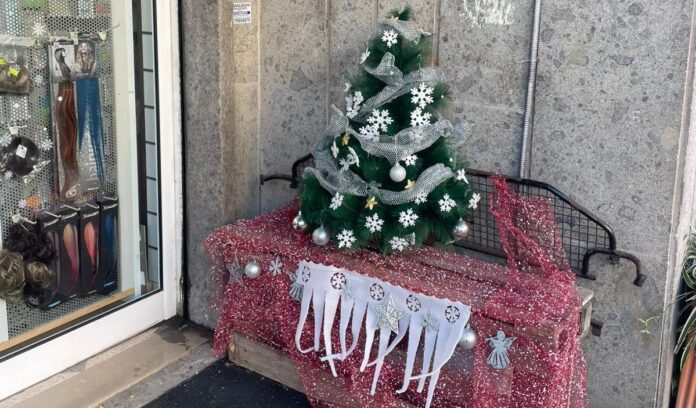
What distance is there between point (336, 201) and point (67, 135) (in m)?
1.28

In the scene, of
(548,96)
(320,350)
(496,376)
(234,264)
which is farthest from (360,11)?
(496,376)

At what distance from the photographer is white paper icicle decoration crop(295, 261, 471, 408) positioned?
2854 millimetres

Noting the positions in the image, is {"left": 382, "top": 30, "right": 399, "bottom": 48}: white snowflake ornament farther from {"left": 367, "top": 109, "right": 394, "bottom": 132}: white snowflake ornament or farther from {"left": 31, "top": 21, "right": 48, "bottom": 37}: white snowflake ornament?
{"left": 31, "top": 21, "right": 48, "bottom": 37}: white snowflake ornament

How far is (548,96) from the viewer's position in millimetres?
3119

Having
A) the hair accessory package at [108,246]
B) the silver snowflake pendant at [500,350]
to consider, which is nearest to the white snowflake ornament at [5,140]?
the hair accessory package at [108,246]

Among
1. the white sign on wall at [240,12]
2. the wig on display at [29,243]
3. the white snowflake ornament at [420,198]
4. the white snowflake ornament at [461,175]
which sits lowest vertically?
the wig on display at [29,243]

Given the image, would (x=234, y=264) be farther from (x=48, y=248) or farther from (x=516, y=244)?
(x=516, y=244)

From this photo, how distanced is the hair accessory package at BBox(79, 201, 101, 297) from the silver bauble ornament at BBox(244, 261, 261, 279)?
819mm

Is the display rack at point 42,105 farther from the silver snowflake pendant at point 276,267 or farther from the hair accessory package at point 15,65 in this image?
the silver snowflake pendant at point 276,267

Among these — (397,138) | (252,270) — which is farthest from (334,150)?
(252,270)

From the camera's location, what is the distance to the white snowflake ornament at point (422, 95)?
121 inches

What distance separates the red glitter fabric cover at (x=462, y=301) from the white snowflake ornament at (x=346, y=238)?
0.07 m

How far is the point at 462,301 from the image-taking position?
281cm

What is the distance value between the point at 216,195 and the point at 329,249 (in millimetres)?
864
